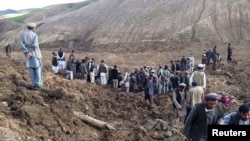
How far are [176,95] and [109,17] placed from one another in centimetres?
4483

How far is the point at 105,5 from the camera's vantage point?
6200 centimetres

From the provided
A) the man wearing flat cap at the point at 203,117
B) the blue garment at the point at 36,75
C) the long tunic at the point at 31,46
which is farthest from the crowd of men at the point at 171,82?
the long tunic at the point at 31,46

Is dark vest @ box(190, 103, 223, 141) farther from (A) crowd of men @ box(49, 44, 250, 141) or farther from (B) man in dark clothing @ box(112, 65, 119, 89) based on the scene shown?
(B) man in dark clothing @ box(112, 65, 119, 89)

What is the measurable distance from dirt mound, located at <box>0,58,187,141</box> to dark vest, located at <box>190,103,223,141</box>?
2783 millimetres

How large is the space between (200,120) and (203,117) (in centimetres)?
10

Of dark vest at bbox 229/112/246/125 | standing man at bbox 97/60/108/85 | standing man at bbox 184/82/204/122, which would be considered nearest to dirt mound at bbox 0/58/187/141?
standing man at bbox 184/82/204/122

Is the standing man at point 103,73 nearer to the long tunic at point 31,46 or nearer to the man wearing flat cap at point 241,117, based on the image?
the long tunic at point 31,46

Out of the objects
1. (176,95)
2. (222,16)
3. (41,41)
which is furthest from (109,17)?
(176,95)

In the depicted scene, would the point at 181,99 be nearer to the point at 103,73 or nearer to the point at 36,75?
the point at 36,75

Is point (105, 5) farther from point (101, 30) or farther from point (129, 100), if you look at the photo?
point (129, 100)

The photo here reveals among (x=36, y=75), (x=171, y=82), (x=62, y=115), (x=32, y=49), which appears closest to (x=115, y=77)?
(x=171, y=82)

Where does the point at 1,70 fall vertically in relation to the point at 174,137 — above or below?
above

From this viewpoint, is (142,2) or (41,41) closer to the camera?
(41,41)

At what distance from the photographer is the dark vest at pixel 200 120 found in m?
6.92
